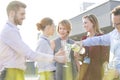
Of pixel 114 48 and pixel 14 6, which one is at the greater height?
pixel 14 6

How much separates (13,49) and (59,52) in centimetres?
57

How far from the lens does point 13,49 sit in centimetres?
304

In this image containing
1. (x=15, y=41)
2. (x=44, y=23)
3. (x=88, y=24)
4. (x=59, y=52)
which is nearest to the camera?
(x=15, y=41)

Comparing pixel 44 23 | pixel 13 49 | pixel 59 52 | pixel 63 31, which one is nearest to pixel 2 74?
pixel 13 49

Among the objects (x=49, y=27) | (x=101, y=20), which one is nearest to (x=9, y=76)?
(x=49, y=27)

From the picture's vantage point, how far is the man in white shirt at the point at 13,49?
3.01m

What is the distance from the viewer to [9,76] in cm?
302

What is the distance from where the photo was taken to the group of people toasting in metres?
3.01

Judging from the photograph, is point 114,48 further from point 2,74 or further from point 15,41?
point 2,74

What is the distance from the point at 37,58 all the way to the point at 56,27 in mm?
1318

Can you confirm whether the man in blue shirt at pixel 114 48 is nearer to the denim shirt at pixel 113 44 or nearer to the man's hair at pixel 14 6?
the denim shirt at pixel 113 44

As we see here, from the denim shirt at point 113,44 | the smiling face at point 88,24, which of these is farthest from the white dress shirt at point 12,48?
the smiling face at point 88,24

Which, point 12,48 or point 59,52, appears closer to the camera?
point 12,48

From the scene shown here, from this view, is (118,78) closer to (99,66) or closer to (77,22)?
(99,66)
